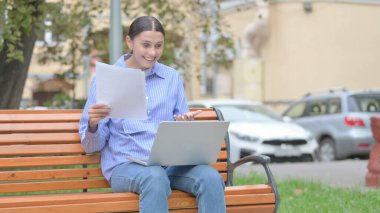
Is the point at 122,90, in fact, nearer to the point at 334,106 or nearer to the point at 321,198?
the point at 321,198

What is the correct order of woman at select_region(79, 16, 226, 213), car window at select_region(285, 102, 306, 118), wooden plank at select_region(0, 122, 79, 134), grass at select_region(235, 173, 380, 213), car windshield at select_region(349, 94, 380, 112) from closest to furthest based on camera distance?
woman at select_region(79, 16, 226, 213) < wooden plank at select_region(0, 122, 79, 134) < grass at select_region(235, 173, 380, 213) < car windshield at select_region(349, 94, 380, 112) < car window at select_region(285, 102, 306, 118)

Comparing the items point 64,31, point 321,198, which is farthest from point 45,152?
point 64,31

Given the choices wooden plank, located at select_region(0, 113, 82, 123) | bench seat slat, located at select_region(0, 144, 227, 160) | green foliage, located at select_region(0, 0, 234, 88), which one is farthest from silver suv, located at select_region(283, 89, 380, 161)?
bench seat slat, located at select_region(0, 144, 227, 160)

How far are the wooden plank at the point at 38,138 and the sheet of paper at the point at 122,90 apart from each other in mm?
850

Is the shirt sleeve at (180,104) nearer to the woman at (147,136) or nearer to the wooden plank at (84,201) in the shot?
the woman at (147,136)

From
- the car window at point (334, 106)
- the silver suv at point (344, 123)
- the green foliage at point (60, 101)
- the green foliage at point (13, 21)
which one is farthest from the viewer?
the car window at point (334, 106)

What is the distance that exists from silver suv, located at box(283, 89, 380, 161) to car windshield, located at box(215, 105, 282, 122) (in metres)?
1.52

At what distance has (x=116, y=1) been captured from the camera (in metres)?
8.77

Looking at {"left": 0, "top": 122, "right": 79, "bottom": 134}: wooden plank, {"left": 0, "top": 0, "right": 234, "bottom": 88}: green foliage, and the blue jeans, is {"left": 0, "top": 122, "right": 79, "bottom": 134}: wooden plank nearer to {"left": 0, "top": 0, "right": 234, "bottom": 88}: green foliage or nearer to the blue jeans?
the blue jeans

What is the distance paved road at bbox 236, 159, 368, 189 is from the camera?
430 inches

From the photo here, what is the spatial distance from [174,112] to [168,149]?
54 centimetres

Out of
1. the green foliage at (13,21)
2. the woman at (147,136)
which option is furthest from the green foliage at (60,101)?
the woman at (147,136)

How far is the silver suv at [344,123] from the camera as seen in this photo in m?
16.0

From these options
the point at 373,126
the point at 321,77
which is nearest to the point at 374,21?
the point at 321,77
